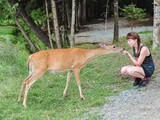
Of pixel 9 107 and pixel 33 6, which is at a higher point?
pixel 33 6

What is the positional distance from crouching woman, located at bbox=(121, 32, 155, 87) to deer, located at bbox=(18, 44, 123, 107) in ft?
1.17

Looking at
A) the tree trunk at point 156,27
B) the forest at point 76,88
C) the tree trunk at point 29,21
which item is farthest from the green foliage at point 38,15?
the tree trunk at point 156,27

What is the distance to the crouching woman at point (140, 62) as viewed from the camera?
8094 millimetres

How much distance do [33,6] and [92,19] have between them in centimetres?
1728

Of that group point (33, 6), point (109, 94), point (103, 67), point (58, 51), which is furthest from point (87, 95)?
point (33, 6)

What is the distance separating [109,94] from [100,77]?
1914 mm

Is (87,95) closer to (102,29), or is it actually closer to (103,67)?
(103,67)

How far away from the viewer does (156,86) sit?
8367 millimetres

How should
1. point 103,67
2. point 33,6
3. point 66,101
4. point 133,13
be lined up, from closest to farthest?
point 66,101 < point 103,67 < point 33,6 < point 133,13

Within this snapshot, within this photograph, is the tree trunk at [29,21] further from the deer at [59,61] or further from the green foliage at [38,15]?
the deer at [59,61]

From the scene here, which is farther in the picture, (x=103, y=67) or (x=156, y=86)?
(x=103, y=67)

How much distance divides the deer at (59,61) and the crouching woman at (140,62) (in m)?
0.36

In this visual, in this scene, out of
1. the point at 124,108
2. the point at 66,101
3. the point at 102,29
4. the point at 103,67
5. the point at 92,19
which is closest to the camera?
the point at 124,108

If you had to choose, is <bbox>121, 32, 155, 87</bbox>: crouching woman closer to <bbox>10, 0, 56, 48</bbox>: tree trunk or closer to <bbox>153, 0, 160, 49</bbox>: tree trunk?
<bbox>153, 0, 160, 49</bbox>: tree trunk
